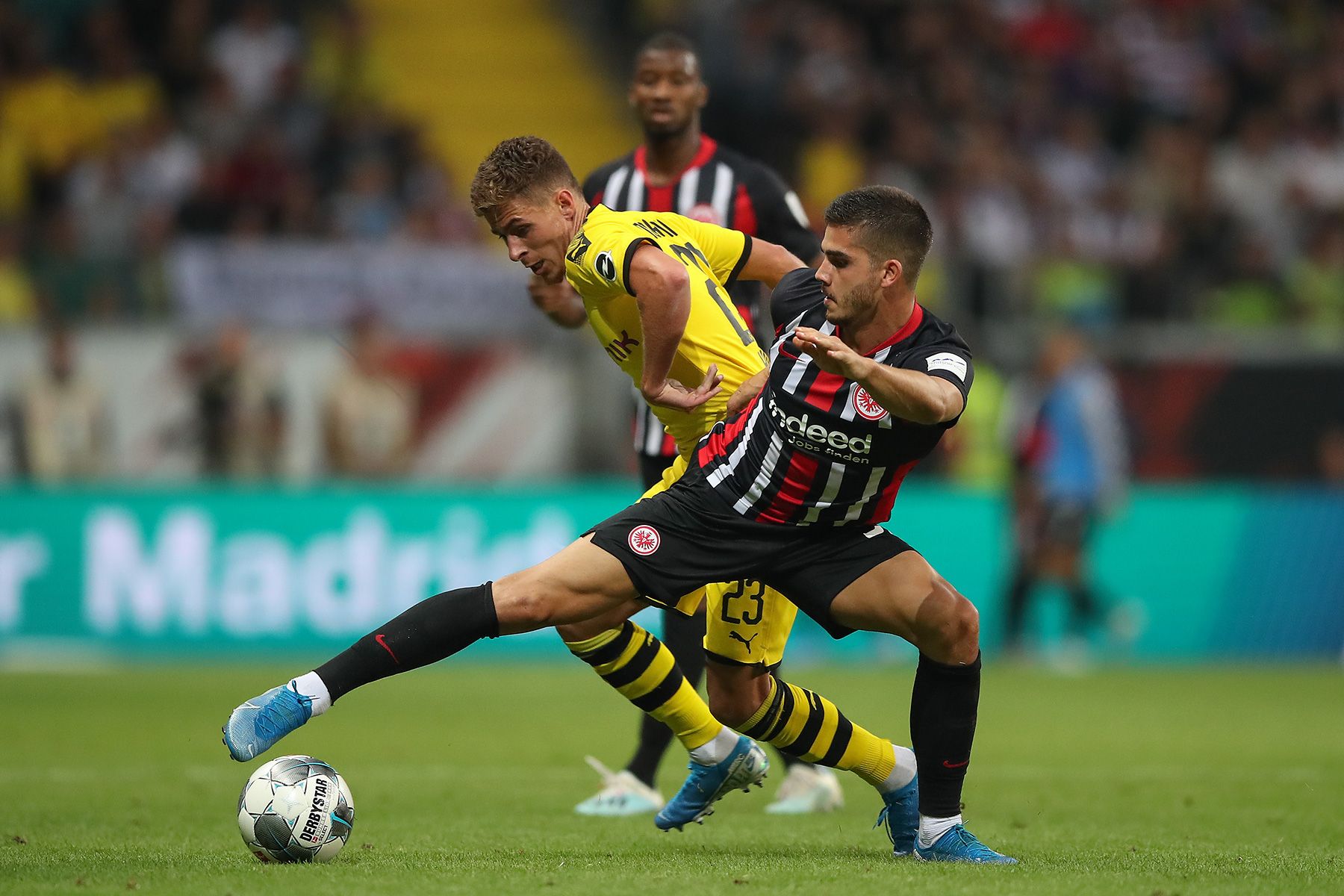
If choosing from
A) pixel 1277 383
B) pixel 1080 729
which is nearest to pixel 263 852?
pixel 1080 729

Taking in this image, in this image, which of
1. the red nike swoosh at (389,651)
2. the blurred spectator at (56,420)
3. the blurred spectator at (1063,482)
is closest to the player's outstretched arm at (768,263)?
the red nike swoosh at (389,651)

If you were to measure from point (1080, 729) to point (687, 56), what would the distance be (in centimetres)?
470

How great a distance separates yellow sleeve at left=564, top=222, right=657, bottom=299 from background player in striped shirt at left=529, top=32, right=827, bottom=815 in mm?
1132

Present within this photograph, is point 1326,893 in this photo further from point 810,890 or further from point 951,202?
point 951,202

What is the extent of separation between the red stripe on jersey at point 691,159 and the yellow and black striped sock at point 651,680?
77.5 inches

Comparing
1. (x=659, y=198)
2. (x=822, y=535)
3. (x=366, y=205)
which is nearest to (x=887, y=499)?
(x=822, y=535)

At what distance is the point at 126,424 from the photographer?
14.1 metres

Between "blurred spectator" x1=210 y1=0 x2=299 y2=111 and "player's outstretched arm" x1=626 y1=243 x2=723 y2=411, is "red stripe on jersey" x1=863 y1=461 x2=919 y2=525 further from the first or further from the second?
"blurred spectator" x1=210 y1=0 x2=299 y2=111

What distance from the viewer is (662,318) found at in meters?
5.61

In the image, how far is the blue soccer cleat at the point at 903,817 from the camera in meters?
5.68

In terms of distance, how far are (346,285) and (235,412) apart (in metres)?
1.44

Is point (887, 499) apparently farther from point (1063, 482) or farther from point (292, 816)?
point (1063, 482)


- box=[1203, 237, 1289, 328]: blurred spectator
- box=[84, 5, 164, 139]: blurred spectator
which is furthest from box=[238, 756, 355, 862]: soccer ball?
box=[1203, 237, 1289, 328]: blurred spectator

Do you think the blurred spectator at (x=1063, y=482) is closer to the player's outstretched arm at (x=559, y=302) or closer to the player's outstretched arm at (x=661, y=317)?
the player's outstretched arm at (x=559, y=302)
